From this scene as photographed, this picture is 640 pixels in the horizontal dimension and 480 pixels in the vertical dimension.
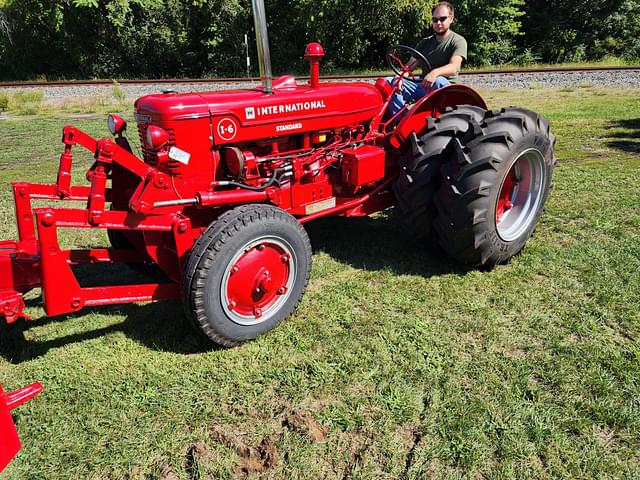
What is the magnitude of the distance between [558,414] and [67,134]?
3095 mm

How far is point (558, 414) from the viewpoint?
2.66 metres

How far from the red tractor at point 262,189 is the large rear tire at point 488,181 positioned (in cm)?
1

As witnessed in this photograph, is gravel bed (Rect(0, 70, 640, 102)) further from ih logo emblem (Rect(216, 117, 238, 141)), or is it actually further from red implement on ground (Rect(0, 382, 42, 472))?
red implement on ground (Rect(0, 382, 42, 472))

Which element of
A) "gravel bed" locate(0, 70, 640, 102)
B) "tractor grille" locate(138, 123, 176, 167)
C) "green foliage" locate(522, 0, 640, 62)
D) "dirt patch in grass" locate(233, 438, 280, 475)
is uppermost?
"green foliage" locate(522, 0, 640, 62)

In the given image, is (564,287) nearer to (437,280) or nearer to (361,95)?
(437,280)

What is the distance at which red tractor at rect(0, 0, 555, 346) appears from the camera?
9.87 ft

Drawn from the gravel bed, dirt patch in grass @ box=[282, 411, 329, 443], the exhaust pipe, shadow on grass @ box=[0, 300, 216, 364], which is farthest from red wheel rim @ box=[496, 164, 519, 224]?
the gravel bed

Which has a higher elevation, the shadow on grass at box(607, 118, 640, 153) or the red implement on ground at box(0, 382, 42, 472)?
the shadow on grass at box(607, 118, 640, 153)

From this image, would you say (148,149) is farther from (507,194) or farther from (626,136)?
(626,136)

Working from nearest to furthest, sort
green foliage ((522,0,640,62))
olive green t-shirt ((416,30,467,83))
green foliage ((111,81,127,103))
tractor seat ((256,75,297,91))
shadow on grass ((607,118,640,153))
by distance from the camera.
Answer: tractor seat ((256,75,297,91)), olive green t-shirt ((416,30,467,83)), shadow on grass ((607,118,640,153)), green foliage ((111,81,127,103)), green foliage ((522,0,640,62))

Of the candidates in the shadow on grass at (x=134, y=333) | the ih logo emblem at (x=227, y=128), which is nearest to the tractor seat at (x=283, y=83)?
the ih logo emblem at (x=227, y=128)

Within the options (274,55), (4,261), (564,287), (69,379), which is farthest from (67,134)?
(274,55)

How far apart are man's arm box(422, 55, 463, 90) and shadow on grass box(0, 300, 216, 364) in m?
2.70

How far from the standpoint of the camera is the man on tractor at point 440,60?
4.58m
